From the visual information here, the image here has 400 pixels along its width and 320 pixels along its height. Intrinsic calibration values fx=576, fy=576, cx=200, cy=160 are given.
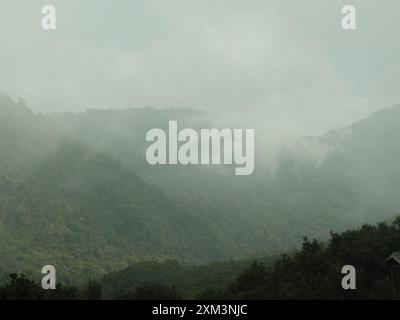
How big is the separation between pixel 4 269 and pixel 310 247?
74271mm

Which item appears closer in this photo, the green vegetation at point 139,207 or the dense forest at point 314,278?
the dense forest at point 314,278

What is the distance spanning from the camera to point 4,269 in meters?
99.3

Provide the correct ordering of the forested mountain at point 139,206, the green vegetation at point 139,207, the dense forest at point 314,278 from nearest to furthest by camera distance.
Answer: the dense forest at point 314,278 → the green vegetation at point 139,207 → the forested mountain at point 139,206

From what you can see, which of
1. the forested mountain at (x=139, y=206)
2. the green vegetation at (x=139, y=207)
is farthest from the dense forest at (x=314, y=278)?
the forested mountain at (x=139, y=206)

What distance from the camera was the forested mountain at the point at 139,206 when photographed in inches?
4934

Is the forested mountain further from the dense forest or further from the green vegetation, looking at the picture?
the dense forest

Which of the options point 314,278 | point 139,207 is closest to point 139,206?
point 139,207

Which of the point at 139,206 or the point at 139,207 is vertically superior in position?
the point at 139,206

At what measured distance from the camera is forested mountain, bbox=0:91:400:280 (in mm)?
125312

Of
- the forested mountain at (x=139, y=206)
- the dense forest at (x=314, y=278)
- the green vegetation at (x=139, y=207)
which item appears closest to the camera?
the dense forest at (x=314, y=278)

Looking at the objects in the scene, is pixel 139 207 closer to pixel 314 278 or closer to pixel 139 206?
pixel 139 206

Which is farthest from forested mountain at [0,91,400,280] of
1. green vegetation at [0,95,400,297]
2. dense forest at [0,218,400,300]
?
dense forest at [0,218,400,300]

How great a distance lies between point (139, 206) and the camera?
16538 centimetres

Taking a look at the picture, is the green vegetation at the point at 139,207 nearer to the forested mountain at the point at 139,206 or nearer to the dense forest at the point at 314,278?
the forested mountain at the point at 139,206
